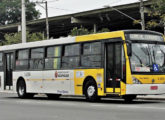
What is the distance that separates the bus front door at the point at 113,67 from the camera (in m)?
19.1

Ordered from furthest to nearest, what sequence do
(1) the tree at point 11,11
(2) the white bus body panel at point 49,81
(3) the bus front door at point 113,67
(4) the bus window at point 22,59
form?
1. (1) the tree at point 11,11
2. (4) the bus window at point 22,59
3. (2) the white bus body panel at point 49,81
4. (3) the bus front door at point 113,67

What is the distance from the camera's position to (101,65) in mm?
19781

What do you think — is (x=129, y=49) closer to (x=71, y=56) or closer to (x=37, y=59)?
(x=71, y=56)

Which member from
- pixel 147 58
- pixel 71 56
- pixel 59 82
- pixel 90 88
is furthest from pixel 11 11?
pixel 147 58

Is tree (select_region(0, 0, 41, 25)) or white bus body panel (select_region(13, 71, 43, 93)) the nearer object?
white bus body panel (select_region(13, 71, 43, 93))

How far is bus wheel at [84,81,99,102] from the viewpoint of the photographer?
2005 centimetres

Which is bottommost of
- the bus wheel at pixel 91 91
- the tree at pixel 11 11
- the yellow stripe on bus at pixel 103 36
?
the bus wheel at pixel 91 91

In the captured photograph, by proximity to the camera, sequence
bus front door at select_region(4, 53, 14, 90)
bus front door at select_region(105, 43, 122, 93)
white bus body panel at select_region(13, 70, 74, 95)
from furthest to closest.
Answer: bus front door at select_region(4, 53, 14, 90), white bus body panel at select_region(13, 70, 74, 95), bus front door at select_region(105, 43, 122, 93)

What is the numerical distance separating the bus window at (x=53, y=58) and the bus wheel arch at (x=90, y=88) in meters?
2.50

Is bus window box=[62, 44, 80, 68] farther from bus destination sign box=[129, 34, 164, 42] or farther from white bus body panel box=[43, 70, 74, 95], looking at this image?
bus destination sign box=[129, 34, 164, 42]

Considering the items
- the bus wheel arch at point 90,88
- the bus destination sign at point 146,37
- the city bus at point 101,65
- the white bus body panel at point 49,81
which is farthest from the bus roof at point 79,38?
the bus wheel arch at point 90,88

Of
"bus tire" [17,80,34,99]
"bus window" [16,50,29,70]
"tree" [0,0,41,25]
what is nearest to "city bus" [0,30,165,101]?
"bus window" [16,50,29,70]

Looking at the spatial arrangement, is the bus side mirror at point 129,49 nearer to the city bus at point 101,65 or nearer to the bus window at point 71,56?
the city bus at point 101,65

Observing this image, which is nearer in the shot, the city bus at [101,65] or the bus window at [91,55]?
the city bus at [101,65]
